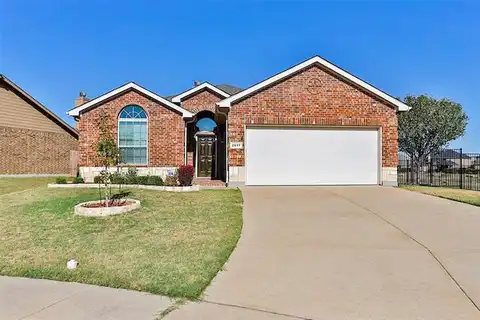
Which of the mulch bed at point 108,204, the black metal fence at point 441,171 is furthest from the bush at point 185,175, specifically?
the black metal fence at point 441,171

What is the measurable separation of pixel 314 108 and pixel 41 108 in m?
19.0

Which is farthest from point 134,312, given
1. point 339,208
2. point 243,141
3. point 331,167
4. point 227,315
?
point 331,167

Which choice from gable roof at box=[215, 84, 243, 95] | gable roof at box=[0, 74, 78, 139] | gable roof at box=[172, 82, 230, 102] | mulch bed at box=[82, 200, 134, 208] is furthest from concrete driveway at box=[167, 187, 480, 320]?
gable roof at box=[0, 74, 78, 139]

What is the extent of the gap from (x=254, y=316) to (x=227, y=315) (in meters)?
0.26

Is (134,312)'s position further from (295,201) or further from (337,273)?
(295,201)

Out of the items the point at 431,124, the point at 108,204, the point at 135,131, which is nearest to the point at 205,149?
the point at 135,131

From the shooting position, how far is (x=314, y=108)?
15.5 meters

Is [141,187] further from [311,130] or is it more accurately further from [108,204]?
[311,130]

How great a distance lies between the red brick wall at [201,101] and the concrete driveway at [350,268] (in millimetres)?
13095

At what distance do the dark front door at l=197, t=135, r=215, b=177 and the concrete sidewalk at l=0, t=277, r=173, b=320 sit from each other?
642 inches

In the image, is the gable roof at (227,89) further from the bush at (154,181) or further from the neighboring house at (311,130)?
the bush at (154,181)

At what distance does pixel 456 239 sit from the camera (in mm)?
6609

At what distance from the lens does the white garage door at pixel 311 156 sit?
1545 centimetres

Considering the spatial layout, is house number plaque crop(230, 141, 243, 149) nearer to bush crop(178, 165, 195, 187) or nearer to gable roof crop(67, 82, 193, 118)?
bush crop(178, 165, 195, 187)
